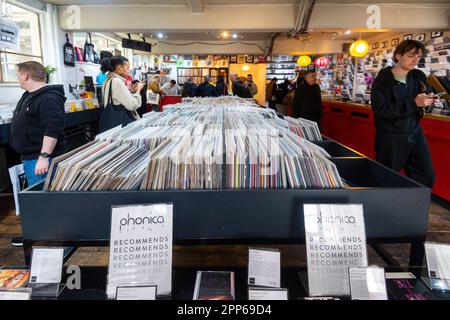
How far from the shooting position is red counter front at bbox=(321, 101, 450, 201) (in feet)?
11.6

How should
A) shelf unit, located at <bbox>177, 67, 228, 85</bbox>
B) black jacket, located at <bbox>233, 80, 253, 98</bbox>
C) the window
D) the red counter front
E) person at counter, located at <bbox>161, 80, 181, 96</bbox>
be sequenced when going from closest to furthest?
the red counter front → the window → black jacket, located at <bbox>233, 80, 253, 98</bbox> → person at counter, located at <bbox>161, 80, 181, 96</bbox> → shelf unit, located at <bbox>177, 67, 228, 85</bbox>

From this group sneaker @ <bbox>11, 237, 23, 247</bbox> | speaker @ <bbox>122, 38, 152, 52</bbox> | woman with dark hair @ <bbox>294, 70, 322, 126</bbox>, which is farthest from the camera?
speaker @ <bbox>122, 38, 152, 52</bbox>

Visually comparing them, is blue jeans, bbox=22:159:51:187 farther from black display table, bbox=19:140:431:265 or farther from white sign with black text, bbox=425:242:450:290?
white sign with black text, bbox=425:242:450:290

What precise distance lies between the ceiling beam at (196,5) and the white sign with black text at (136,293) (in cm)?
558

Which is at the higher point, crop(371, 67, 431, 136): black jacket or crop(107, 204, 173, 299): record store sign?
crop(371, 67, 431, 136): black jacket

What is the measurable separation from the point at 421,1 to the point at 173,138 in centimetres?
658

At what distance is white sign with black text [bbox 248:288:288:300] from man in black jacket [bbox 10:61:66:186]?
2034 mm

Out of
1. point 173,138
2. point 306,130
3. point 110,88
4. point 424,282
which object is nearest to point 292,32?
point 110,88

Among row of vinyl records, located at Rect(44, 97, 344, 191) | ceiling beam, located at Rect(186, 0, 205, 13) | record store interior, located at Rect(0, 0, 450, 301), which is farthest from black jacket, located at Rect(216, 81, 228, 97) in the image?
row of vinyl records, located at Rect(44, 97, 344, 191)

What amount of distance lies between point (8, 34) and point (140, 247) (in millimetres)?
4205

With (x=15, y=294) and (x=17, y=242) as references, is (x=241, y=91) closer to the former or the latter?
(x=17, y=242)

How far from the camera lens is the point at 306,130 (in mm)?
2078

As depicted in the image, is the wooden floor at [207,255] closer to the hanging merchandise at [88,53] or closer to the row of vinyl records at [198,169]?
the row of vinyl records at [198,169]

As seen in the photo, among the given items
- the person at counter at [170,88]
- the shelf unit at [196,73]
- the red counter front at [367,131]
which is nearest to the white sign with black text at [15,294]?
the red counter front at [367,131]
